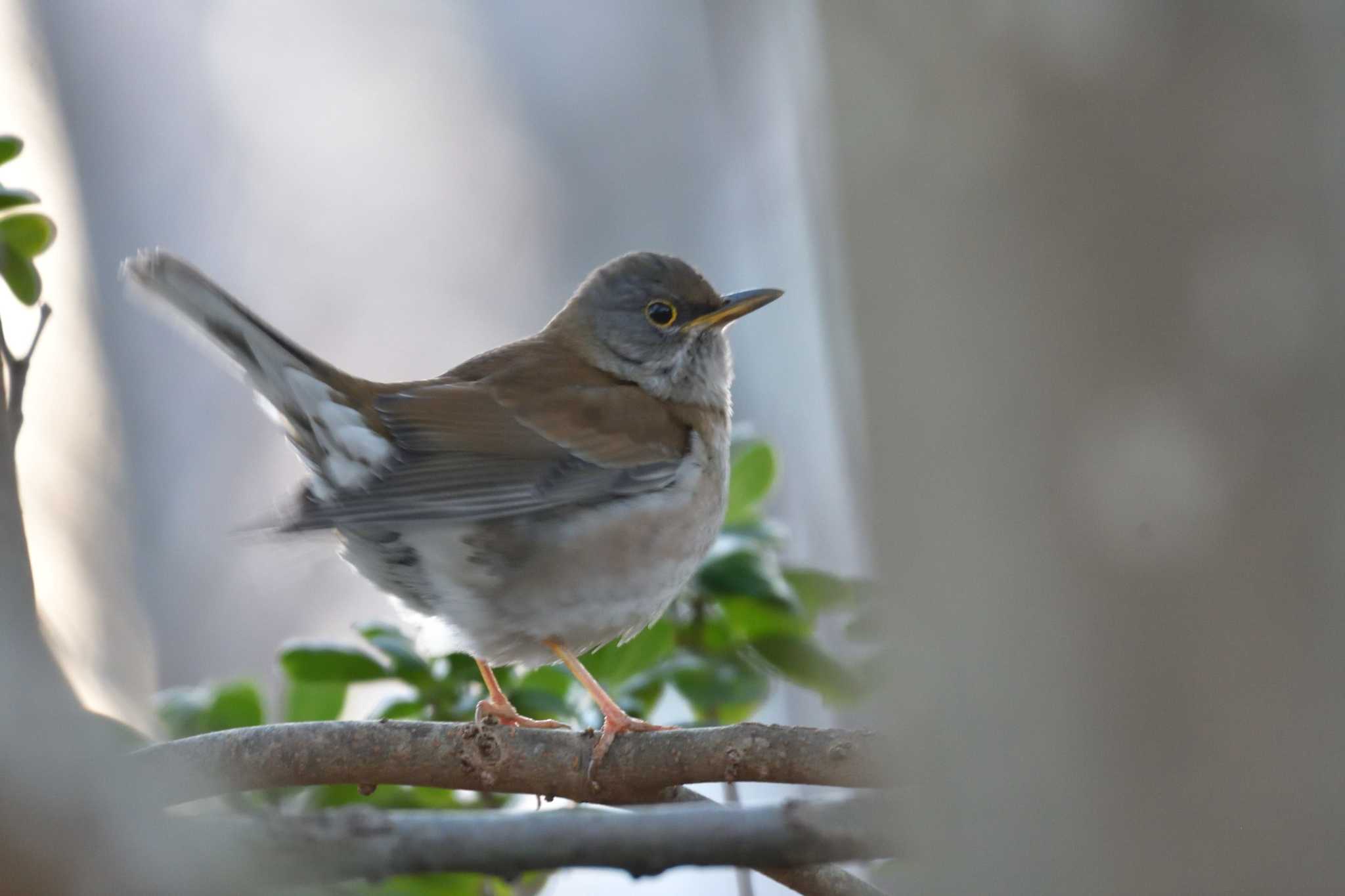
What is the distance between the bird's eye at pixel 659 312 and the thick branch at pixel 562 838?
10.3 ft

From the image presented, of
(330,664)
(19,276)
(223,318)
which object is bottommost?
(330,664)

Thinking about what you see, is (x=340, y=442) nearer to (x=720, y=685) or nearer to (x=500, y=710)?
(x=500, y=710)

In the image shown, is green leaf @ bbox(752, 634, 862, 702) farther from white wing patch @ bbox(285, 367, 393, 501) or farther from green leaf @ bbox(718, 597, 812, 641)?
white wing patch @ bbox(285, 367, 393, 501)

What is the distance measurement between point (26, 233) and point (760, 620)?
188cm

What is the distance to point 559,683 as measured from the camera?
3.44 m

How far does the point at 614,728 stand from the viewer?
296 cm

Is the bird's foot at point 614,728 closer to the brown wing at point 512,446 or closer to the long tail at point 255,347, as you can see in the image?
the brown wing at point 512,446

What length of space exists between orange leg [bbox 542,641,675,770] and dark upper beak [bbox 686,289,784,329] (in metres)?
1.39

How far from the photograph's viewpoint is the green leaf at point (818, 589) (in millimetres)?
3371

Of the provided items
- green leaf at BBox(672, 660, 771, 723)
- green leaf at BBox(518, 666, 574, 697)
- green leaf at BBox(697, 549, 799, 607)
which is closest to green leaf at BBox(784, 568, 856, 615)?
green leaf at BBox(697, 549, 799, 607)

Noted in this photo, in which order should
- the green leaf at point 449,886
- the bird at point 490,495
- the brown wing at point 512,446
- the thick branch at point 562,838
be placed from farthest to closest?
the brown wing at point 512,446
the bird at point 490,495
the green leaf at point 449,886
the thick branch at point 562,838

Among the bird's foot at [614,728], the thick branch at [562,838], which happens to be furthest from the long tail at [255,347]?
the thick branch at [562,838]

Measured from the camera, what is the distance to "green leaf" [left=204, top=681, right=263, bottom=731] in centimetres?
313

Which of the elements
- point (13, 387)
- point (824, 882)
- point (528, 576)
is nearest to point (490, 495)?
point (528, 576)
